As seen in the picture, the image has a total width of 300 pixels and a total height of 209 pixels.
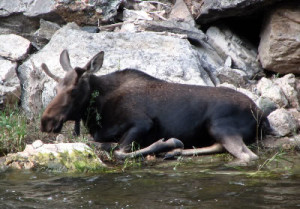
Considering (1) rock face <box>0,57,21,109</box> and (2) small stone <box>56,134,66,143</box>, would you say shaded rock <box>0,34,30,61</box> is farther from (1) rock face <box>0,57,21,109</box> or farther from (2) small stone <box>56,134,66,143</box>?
(2) small stone <box>56,134,66,143</box>

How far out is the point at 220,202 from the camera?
5.11 m

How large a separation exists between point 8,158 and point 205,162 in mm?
2557

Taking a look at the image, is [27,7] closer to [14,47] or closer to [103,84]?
[14,47]

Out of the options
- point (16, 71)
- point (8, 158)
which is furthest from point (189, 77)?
point (8, 158)

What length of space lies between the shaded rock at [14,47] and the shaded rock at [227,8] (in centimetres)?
353

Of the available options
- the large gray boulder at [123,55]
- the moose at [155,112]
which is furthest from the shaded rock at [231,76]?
the moose at [155,112]

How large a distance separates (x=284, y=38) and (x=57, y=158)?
5.48 metres

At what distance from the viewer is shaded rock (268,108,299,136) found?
832 centimetres

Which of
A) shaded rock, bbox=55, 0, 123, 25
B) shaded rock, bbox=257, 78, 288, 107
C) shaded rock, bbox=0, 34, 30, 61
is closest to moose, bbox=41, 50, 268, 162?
shaded rock, bbox=257, 78, 288, 107

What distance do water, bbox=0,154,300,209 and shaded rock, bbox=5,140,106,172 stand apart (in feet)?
0.73

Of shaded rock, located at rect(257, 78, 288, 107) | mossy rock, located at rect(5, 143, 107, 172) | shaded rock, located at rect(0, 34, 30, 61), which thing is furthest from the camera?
shaded rock, located at rect(0, 34, 30, 61)

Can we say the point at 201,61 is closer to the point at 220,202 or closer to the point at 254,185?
the point at 254,185

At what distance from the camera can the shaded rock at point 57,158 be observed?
269 inches

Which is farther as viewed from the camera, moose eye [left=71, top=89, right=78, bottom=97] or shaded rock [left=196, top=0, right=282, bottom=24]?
shaded rock [left=196, top=0, right=282, bottom=24]
